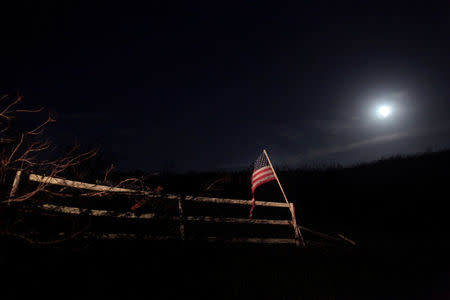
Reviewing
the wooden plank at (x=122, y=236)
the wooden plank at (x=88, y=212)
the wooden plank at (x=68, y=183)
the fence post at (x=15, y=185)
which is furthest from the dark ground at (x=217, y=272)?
the wooden plank at (x=68, y=183)

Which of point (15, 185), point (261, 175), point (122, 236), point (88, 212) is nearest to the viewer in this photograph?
point (15, 185)

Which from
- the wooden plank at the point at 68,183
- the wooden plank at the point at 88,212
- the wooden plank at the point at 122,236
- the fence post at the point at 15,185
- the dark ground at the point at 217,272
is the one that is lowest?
the dark ground at the point at 217,272

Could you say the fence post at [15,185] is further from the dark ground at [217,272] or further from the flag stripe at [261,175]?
the flag stripe at [261,175]

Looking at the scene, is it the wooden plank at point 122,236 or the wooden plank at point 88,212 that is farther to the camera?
the wooden plank at point 122,236

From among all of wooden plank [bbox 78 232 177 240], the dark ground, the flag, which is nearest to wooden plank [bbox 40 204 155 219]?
wooden plank [bbox 78 232 177 240]

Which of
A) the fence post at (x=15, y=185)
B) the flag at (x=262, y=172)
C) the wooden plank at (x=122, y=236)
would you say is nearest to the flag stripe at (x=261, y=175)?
the flag at (x=262, y=172)

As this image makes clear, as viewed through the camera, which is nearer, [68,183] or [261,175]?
[68,183]

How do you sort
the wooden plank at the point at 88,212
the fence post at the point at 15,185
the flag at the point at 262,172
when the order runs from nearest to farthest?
the fence post at the point at 15,185
the wooden plank at the point at 88,212
the flag at the point at 262,172

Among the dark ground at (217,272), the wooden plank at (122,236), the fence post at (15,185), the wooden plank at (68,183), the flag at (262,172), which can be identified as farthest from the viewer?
the flag at (262,172)

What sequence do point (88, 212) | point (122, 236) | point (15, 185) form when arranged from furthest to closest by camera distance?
point (122, 236)
point (88, 212)
point (15, 185)

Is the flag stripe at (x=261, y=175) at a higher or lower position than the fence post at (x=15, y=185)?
higher

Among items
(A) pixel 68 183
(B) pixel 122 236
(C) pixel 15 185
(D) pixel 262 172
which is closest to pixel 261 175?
(D) pixel 262 172

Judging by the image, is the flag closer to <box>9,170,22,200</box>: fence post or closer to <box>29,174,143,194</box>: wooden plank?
<box>29,174,143,194</box>: wooden plank

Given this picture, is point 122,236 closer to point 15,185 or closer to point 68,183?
point 68,183
